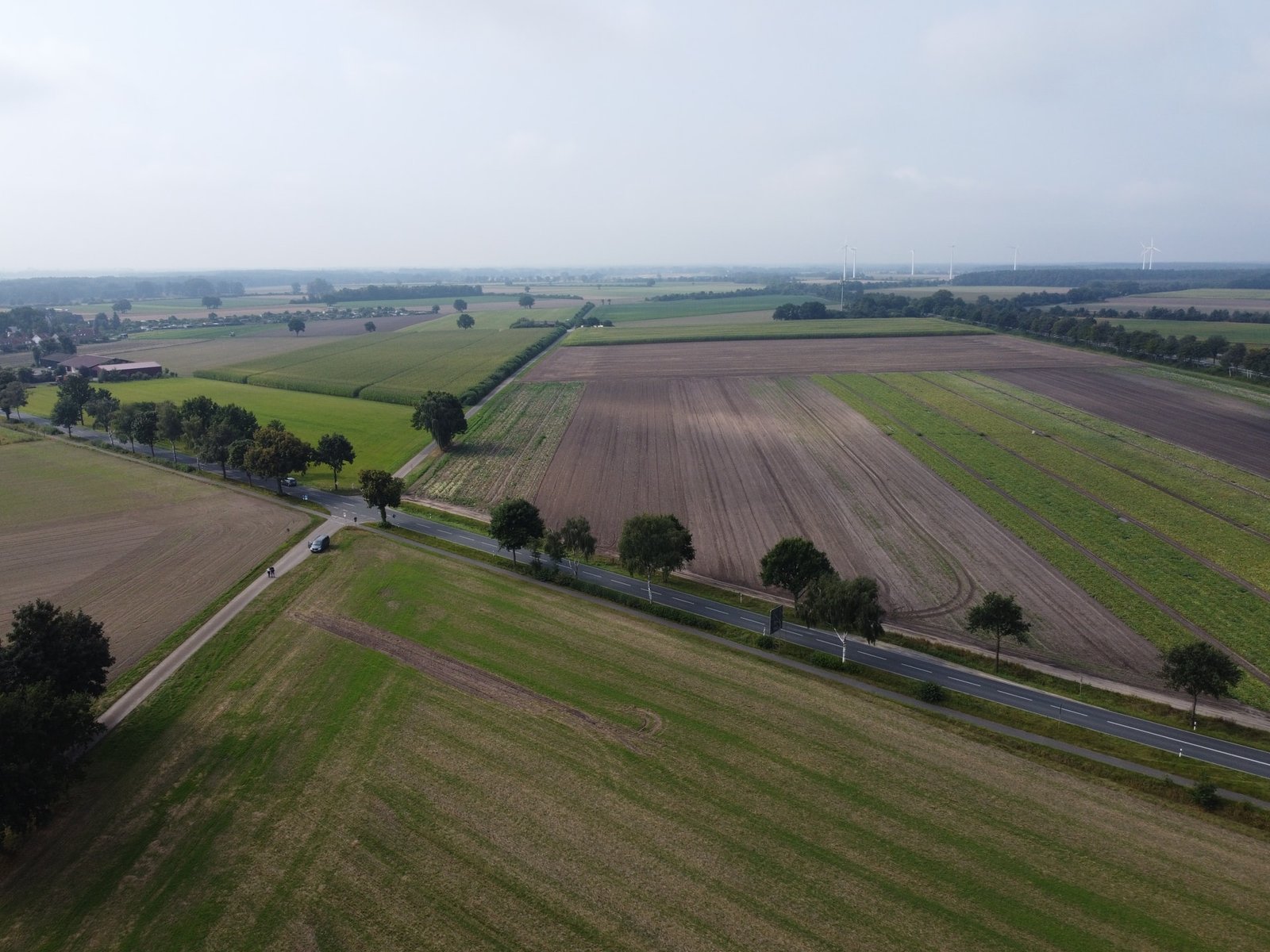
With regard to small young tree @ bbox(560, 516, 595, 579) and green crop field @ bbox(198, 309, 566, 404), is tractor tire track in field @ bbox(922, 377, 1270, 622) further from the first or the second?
green crop field @ bbox(198, 309, 566, 404)

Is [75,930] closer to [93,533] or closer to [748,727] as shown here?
[748,727]

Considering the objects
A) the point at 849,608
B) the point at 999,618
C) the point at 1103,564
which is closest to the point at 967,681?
the point at 999,618

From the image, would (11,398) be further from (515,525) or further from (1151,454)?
(1151,454)

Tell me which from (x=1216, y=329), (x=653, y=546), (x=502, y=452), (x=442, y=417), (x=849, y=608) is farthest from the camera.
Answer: (x=1216, y=329)

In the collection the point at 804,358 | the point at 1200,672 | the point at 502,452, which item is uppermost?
the point at 804,358

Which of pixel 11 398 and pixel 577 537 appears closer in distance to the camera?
pixel 577 537

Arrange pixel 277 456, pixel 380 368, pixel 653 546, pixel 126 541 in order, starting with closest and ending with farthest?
pixel 653 546
pixel 126 541
pixel 277 456
pixel 380 368

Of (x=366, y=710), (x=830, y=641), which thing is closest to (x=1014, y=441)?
(x=830, y=641)
